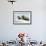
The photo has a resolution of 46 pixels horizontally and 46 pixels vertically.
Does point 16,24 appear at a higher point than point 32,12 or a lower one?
lower

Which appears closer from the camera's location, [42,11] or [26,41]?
[26,41]

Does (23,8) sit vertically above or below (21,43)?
above

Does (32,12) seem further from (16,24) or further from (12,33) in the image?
(12,33)

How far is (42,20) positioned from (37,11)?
1.35ft

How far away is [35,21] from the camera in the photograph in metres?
5.43

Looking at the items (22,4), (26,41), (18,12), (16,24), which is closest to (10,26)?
(16,24)

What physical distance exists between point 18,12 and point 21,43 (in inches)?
83.1

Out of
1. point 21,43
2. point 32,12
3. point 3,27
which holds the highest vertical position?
point 32,12

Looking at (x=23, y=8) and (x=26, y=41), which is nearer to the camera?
(x=26, y=41)

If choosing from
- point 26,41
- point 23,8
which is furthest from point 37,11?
point 26,41

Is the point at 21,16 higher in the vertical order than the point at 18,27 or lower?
higher

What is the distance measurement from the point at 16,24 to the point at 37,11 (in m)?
0.97

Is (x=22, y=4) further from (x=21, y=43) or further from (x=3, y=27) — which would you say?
(x=21, y=43)

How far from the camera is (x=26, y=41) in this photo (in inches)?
146
